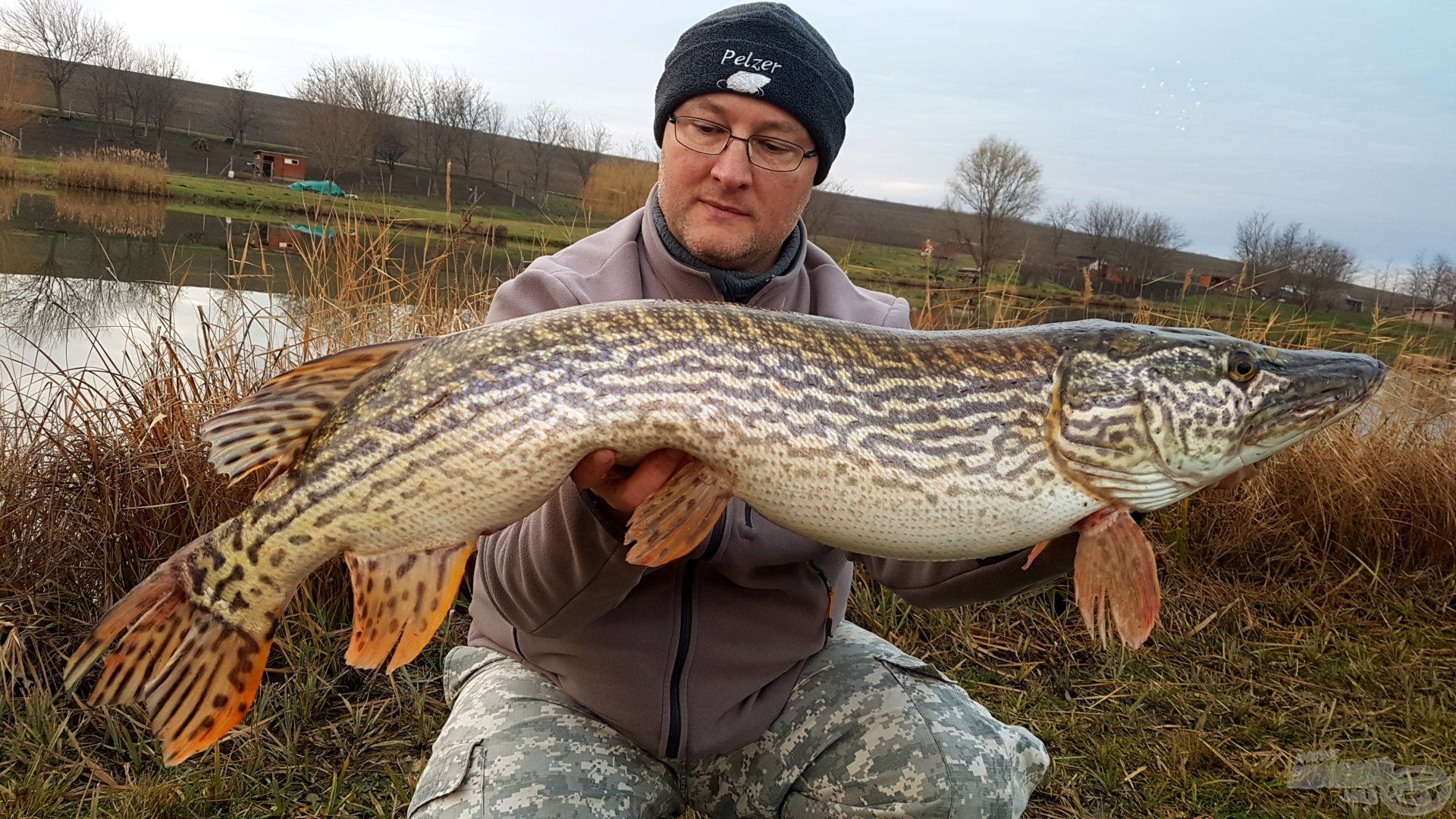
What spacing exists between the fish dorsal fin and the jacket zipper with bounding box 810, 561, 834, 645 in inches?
48.1

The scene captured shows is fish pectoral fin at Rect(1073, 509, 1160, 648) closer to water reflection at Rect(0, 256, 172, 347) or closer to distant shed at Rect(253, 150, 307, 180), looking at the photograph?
water reflection at Rect(0, 256, 172, 347)

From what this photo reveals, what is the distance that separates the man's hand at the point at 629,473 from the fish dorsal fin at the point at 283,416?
465mm

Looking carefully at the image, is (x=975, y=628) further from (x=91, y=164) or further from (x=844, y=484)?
(x=91, y=164)

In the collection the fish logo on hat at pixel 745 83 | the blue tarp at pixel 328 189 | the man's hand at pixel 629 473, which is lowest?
the man's hand at pixel 629 473

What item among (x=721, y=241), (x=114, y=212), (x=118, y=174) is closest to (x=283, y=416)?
(x=721, y=241)

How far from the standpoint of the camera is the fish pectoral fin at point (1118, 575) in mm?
1829

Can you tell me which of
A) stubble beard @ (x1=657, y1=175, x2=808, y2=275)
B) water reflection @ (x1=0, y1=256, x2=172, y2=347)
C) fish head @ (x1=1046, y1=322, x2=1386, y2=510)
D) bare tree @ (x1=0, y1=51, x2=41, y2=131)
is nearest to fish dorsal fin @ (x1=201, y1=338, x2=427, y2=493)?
stubble beard @ (x1=657, y1=175, x2=808, y2=275)

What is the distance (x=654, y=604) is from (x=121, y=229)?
A: 77.0 ft

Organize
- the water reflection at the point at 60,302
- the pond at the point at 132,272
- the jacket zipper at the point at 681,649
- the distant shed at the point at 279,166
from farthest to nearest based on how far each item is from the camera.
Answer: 1. the distant shed at the point at 279,166
2. the water reflection at the point at 60,302
3. the pond at the point at 132,272
4. the jacket zipper at the point at 681,649

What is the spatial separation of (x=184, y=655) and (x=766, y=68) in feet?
6.88

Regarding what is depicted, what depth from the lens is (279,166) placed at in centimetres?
4275

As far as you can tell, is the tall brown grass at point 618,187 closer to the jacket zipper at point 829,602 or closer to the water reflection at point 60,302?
the water reflection at point 60,302

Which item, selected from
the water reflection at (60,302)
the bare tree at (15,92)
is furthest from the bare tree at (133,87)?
the water reflection at (60,302)

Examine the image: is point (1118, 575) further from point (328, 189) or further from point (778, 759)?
point (328, 189)
